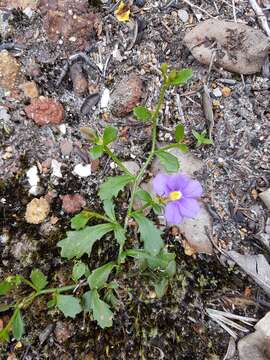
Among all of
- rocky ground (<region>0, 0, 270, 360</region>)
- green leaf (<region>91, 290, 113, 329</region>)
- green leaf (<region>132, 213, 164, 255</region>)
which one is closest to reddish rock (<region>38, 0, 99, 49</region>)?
rocky ground (<region>0, 0, 270, 360</region>)

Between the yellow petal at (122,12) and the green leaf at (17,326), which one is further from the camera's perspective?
the yellow petal at (122,12)

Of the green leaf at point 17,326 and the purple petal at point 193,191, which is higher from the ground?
the purple petal at point 193,191

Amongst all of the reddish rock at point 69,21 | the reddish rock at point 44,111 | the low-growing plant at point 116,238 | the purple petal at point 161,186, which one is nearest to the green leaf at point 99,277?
the low-growing plant at point 116,238

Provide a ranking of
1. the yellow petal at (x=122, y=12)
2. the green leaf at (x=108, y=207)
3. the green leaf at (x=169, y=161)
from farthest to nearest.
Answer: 1. the yellow petal at (x=122, y=12)
2. the green leaf at (x=108, y=207)
3. the green leaf at (x=169, y=161)

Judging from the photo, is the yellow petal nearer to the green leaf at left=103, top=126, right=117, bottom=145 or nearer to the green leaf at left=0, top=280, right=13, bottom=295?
the green leaf at left=103, top=126, right=117, bottom=145

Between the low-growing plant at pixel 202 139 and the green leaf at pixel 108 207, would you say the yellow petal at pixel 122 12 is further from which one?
the green leaf at pixel 108 207

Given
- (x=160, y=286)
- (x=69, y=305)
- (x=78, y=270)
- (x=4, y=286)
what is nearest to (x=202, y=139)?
(x=160, y=286)

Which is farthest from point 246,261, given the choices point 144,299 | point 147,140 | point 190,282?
point 147,140
